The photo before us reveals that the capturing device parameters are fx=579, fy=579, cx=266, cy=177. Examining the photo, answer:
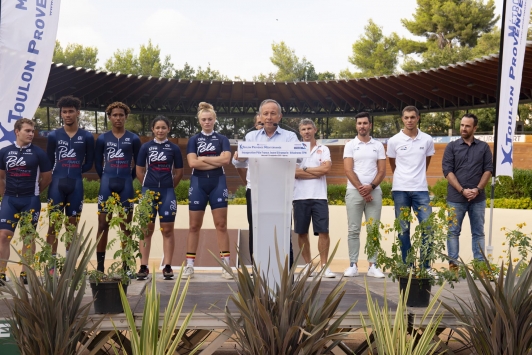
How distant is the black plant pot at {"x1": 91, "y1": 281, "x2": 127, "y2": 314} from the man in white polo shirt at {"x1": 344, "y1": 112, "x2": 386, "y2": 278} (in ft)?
8.52

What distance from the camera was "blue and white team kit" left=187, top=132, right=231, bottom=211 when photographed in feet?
17.4

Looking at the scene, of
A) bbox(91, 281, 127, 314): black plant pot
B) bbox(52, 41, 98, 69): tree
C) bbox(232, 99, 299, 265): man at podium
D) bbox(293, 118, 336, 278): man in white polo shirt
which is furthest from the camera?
bbox(52, 41, 98, 69): tree

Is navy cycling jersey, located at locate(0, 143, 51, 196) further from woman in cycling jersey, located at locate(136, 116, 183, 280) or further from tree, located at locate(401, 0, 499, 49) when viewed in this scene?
tree, located at locate(401, 0, 499, 49)

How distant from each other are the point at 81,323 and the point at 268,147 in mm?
1450

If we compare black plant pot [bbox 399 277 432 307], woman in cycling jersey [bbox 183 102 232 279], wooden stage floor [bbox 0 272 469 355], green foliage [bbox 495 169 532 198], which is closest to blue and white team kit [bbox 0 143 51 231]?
wooden stage floor [bbox 0 272 469 355]

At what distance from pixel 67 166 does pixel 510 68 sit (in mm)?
4706

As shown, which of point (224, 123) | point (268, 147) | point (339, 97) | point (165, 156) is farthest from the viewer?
point (224, 123)

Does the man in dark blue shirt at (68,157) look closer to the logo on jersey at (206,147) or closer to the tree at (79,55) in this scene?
the logo on jersey at (206,147)

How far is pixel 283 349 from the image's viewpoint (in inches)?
115

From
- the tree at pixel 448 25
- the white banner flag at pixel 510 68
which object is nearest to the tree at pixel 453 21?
the tree at pixel 448 25

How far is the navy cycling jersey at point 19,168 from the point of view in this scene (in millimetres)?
5207

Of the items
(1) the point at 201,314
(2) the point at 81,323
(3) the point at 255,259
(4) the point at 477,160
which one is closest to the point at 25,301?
(2) the point at 81,323

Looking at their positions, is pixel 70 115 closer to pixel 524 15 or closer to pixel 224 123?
pixel 524 15

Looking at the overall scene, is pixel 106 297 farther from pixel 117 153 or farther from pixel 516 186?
pixel 516 186
